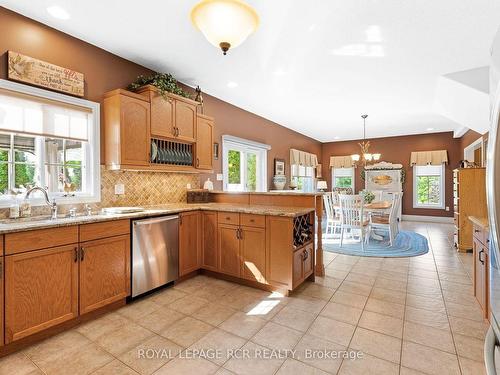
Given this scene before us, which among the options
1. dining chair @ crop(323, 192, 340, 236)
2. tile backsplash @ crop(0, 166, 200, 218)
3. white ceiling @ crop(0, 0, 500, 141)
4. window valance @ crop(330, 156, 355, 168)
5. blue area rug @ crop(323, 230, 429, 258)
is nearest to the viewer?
white ceiling @ crop(0, 0, 500, 141)

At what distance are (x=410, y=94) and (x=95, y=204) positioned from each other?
4994 millimetres

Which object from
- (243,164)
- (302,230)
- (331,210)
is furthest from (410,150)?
(302,230)

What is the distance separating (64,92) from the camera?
8.76 ft

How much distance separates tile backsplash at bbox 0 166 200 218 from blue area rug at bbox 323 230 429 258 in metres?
2.69

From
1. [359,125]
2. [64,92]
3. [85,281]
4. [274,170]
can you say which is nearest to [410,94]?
[359,125]

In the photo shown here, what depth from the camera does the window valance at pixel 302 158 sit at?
23.2 feet

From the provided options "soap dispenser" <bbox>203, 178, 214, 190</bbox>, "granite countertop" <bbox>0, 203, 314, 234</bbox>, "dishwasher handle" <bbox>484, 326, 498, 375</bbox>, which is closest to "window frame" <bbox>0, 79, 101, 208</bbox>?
"granite countertop" <bbox>0, 203, 314, 234</bbox>

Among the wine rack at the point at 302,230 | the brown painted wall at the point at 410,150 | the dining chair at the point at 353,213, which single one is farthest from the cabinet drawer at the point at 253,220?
the brown painted wall at the point at 410,150

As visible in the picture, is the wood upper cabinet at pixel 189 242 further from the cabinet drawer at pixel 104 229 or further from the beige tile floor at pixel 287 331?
the cabinet drawer at pixel 104 229

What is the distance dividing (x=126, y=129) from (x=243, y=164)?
282 cm

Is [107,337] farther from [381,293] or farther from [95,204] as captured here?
[381,293]

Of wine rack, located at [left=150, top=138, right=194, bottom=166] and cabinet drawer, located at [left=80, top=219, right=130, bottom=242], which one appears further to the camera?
wine rack, located at [left=150, top=138, right=194, bottom=166]

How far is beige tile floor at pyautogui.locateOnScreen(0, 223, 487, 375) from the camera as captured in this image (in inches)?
68.2

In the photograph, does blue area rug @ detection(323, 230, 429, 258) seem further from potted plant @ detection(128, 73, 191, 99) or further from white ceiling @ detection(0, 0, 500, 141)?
potted plant @ detection(128, 73, 191, 99)
